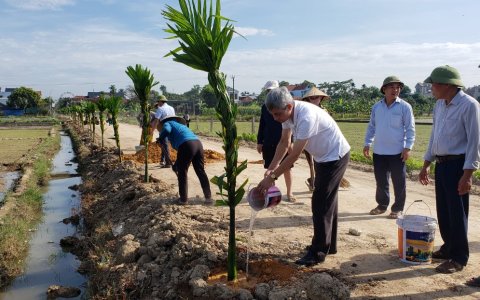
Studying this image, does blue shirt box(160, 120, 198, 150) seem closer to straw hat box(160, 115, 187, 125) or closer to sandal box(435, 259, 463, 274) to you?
straw hat box(160, 115, 187, 125)

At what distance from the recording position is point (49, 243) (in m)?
7.09

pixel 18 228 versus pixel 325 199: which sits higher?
pixel 325 199

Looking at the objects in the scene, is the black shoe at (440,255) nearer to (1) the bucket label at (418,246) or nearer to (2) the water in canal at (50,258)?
(1) the bucket label at (418,246)

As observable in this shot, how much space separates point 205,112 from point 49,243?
52427 millimetres

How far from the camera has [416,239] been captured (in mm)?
4090

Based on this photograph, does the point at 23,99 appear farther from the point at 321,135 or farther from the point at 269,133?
the point at 321,135

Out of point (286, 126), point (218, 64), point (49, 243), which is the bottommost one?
point (49, 243)

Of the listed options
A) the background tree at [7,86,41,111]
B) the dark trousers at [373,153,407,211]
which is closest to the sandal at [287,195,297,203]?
the dark trousers at [373,153,407,211]

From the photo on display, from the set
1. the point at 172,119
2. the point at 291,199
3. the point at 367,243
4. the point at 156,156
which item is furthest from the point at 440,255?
the point at 156,156

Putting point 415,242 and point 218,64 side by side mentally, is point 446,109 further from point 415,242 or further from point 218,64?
point 218,64

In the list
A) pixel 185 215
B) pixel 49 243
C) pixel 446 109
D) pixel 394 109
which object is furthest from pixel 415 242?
pixel 49 243

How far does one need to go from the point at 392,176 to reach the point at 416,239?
1.79 meters

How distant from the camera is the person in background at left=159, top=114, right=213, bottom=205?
6406mm

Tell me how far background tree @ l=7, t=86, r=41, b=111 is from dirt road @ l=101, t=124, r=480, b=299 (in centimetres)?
6565
